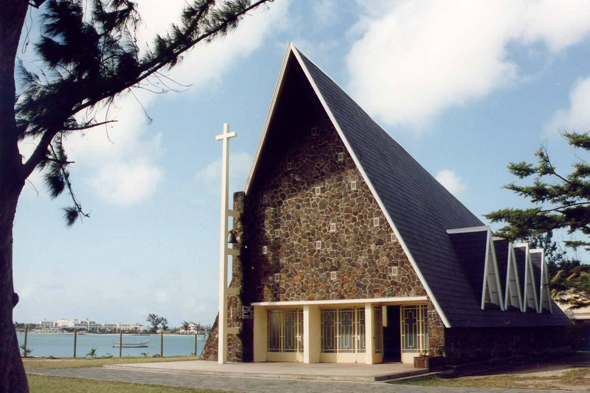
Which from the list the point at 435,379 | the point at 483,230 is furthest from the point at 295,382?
the point at 483,230

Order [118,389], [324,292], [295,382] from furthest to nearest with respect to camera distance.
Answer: [324,292] < [295,382] < [118,389]

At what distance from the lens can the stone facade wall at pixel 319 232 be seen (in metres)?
16.4

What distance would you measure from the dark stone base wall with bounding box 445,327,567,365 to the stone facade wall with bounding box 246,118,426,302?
5.63 ft

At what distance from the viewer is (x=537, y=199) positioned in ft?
78.2

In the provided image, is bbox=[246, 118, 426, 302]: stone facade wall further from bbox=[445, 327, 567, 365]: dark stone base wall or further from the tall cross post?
bbox=[445, 327, 567, 365]: dark stone base wall

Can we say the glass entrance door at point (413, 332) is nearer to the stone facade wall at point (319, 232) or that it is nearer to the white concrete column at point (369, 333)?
the white concrete column at point (369, 333)

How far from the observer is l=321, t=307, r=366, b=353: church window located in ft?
56.5

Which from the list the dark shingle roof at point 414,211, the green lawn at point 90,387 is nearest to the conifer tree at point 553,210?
the dark shingle roof at point 414,211

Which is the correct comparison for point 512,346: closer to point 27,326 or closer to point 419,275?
point 419,275

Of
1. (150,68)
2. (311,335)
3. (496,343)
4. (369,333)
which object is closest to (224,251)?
(311,335)

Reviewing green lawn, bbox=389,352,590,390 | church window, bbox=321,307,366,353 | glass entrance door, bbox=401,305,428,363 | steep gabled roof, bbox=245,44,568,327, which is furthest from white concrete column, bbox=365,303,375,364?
green lawn, bbox=389,352,590,390

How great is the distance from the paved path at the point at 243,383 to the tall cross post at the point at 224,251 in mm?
2911

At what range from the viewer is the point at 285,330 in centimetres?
1847

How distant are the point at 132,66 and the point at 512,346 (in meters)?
16.8
